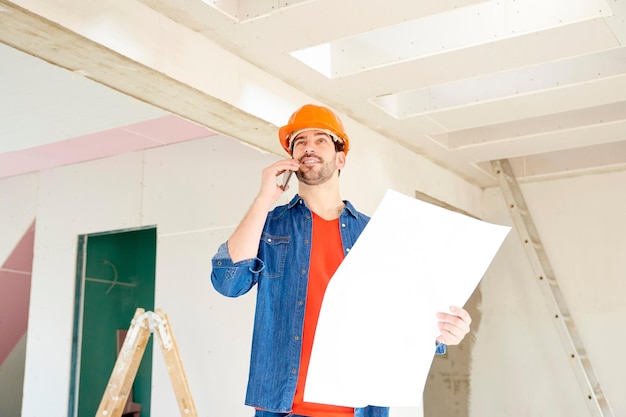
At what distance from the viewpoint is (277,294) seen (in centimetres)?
174

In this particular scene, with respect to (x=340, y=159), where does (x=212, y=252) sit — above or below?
above

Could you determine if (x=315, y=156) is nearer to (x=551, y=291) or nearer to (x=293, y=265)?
(x=293, y=265)

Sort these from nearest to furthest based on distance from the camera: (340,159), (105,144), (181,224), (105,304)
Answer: (340,159), (181,224), (105,144), (105,304)

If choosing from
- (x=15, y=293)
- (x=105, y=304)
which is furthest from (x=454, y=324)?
(x=15, y=293)

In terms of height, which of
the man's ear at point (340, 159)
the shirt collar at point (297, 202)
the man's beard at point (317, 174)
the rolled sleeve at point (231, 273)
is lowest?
the rolled sleeve at point (231, 273)

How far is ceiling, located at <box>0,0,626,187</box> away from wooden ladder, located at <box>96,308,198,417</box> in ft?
4.49

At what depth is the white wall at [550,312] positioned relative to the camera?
549 cm

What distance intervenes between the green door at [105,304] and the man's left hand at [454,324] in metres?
4.26

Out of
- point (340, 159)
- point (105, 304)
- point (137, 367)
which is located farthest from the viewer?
point (105, 304)

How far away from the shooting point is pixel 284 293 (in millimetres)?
1730

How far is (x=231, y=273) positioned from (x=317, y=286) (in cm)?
22

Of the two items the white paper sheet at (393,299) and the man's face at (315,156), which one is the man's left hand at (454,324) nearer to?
the white paper sheet at (393,299)

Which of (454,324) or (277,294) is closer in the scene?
(454,324)

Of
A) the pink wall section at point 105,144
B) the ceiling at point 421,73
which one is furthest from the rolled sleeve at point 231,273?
the pink wall section at point 105,144
